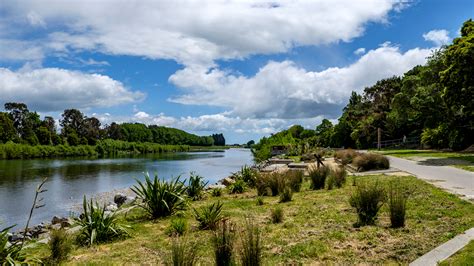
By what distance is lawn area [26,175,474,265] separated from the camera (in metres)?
5.38

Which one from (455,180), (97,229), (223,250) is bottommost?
(97,229)

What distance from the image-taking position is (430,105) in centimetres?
3123

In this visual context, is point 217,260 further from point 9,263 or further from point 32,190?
point 32,190

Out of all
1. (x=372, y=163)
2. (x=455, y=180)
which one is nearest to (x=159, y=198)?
(x=455, y=180)

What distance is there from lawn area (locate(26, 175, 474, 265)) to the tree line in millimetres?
14389

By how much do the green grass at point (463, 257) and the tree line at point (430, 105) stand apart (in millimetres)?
18296

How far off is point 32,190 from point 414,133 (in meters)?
41.2

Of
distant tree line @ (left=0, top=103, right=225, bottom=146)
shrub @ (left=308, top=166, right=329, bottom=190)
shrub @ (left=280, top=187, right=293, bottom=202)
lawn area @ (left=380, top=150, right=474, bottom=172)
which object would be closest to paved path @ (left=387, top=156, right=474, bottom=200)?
lawn area @ (left=380, top=150, right=474, bottom=172)

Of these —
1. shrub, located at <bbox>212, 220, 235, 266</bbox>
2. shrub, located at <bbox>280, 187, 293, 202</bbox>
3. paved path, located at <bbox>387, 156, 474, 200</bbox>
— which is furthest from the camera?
shrub, located at <bbox>280, 187, 293, 202</bbox>

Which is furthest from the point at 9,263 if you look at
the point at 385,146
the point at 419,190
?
the point at 385,146

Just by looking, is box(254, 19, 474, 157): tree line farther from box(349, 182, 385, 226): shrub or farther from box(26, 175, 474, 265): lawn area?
box(349, 182, 385, 226): shrub

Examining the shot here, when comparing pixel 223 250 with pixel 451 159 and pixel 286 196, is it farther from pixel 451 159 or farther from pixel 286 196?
pixel 451 159

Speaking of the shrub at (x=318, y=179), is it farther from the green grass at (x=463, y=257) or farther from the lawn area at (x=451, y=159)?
the green grass at (x=463, y=257)

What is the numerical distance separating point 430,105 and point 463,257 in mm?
29588
